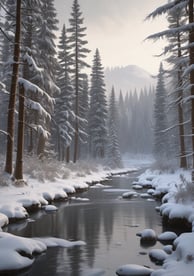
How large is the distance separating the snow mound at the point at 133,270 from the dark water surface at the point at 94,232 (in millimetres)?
205

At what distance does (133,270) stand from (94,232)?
13.5ft

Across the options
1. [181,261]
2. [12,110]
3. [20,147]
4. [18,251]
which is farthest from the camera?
[20,147]

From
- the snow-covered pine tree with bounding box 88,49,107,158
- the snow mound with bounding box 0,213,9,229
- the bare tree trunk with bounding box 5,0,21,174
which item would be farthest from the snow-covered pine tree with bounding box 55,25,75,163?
the snow mound with bounding box 0,213,9,229

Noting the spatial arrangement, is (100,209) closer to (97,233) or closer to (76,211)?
(76,211)

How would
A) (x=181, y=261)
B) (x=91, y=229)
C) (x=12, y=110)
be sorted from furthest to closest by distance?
(x=12, y=110) < (x=91, y=229) < (x=181, y=261)

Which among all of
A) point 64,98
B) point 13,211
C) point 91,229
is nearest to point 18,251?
point 91,229

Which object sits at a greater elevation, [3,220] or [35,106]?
[35,106]

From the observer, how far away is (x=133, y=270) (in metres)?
7.01

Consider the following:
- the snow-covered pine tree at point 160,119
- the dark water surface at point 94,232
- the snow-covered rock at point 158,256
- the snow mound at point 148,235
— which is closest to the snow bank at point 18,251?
the dark water surface at point 94,232

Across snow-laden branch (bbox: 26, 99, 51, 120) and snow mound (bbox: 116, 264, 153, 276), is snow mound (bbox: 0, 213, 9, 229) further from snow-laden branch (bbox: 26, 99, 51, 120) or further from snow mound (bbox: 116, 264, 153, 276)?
snow-laden branch (bbox: 26, 99, 51, 120)

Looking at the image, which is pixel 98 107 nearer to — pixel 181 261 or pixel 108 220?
pixel 108 220

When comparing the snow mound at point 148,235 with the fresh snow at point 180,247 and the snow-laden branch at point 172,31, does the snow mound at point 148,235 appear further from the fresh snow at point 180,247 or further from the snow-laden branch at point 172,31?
the snow-laden branch at point 172,31

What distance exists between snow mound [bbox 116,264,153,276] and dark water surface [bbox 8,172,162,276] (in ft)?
0.67

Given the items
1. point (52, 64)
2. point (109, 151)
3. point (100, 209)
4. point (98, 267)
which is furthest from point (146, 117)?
point (98, 267)
